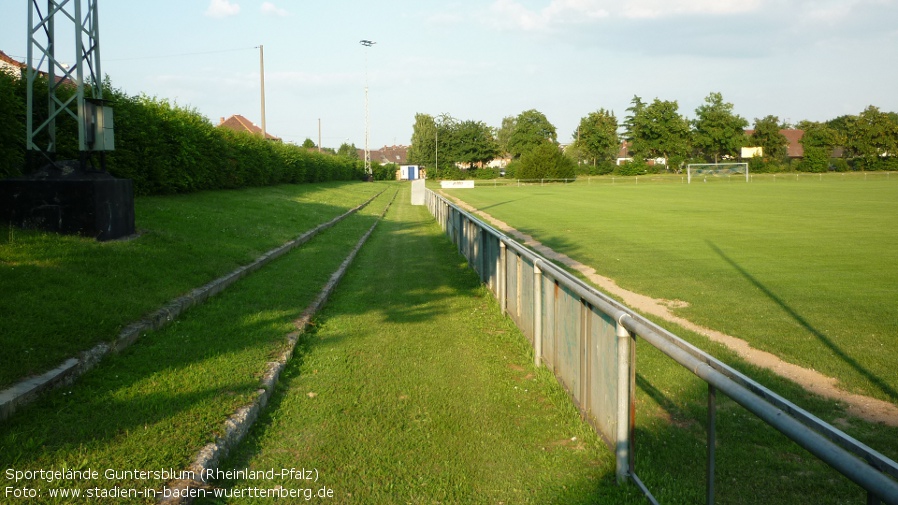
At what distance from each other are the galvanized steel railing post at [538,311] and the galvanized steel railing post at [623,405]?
8.63 ft

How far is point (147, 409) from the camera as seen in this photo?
503 cm

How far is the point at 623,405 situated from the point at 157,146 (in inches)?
658

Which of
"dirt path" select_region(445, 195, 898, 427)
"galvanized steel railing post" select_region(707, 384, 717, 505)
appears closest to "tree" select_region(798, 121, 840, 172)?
"dirt path" select_region(445, 195, 898, 427)

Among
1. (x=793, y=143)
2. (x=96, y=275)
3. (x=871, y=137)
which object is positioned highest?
(x=793, y=143)

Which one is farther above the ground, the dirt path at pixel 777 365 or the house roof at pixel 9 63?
the house roof at pixel 9 63

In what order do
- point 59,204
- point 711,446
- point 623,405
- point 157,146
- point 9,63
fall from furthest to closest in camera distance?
1. point 9,63
2. point 157,146
3. point 59,204
4. point 623,405
5. point 711,446

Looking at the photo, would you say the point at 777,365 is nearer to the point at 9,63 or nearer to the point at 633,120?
the point at 9,63

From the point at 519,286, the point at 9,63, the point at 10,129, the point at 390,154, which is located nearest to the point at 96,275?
the point at 519,286

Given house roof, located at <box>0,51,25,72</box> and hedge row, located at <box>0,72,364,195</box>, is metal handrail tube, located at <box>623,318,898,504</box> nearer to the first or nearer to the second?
hedge row, located at <box>0,72,364,195</box>

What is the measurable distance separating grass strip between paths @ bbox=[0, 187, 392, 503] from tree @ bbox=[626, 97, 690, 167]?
101586mm

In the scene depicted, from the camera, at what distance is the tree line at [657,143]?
89.8m

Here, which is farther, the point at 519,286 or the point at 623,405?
the point at 519,286

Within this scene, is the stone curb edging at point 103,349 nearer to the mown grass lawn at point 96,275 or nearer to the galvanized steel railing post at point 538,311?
the mown grass lawn at point 96,275

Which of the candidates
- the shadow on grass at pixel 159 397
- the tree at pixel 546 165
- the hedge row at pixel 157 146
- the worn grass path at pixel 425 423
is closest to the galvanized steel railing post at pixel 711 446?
the worn grass path at pixel 425 423
